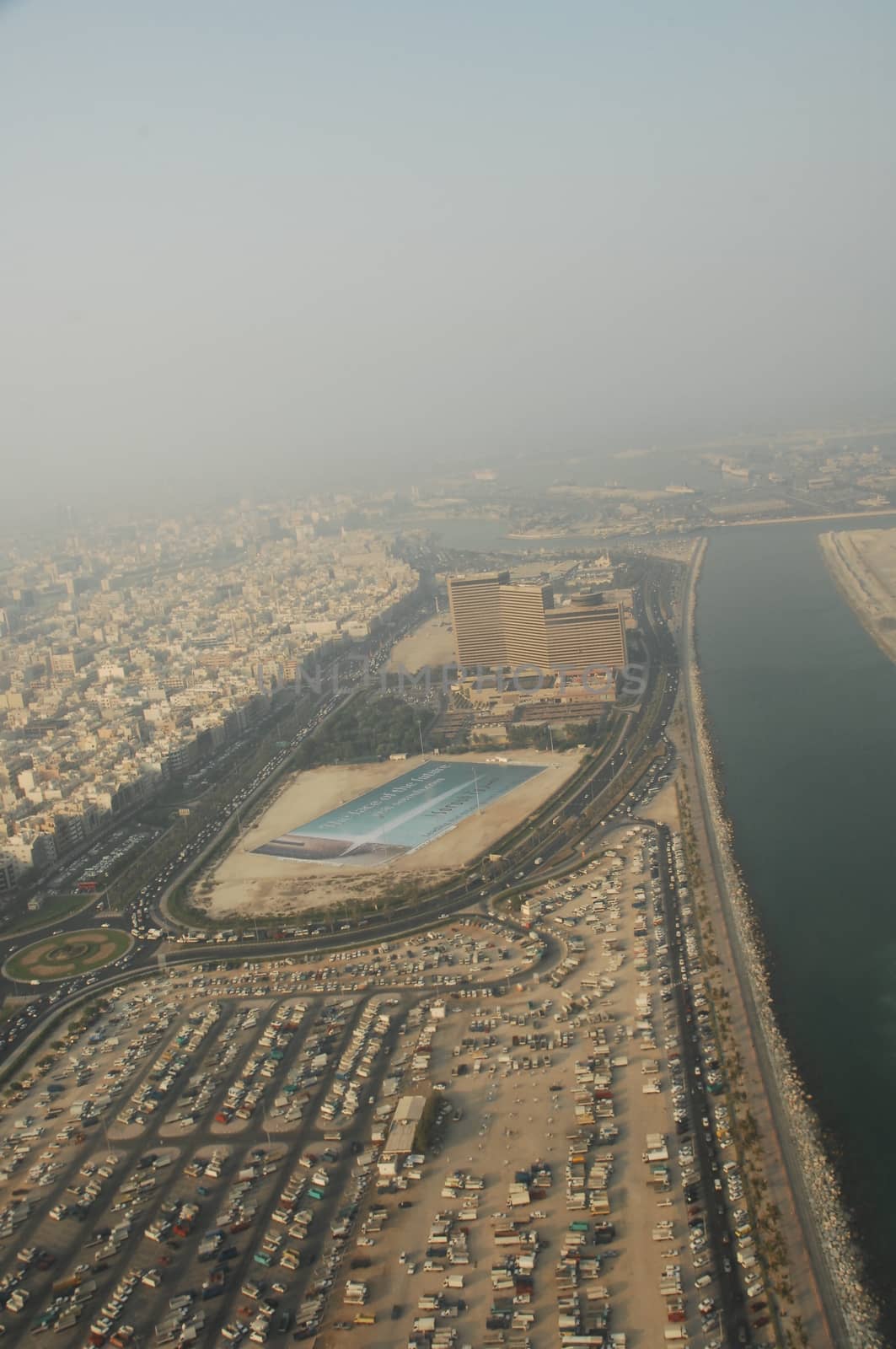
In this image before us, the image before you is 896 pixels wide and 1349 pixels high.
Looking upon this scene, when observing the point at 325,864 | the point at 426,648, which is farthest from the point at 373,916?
the point at 426,648

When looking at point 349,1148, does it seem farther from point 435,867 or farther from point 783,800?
point 783,800

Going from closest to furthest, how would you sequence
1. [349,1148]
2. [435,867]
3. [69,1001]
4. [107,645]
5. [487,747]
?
[349,1148] → [69,1001] → [435,867] → [487,747] → [107,645]

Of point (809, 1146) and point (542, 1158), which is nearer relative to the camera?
point (809, 1146)

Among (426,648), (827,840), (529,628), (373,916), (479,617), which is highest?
(479,617)

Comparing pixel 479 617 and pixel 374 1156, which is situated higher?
pixel 479 617

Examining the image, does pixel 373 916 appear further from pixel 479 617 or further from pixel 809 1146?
pixel 479 617

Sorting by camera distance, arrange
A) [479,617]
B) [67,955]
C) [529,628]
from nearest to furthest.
A: [67,955]
[529,628]
[479,617]

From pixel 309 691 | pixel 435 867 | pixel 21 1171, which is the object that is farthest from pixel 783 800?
pixel 309 691
